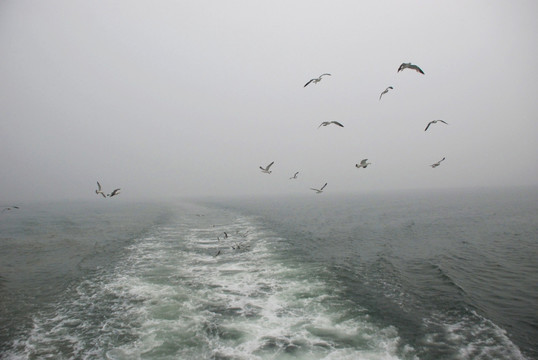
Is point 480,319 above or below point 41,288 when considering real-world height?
above

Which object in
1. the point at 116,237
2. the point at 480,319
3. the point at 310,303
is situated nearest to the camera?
the point at 480,319

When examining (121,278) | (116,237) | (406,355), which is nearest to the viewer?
(406,355)

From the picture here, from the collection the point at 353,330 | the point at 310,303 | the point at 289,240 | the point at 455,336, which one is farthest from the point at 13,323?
the point at 289,240

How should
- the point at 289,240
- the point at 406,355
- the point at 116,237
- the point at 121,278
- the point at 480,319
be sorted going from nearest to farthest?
the point at 406,355, the point at 480,319, the point at 121,278, the point at 289,240, the point at 116,237

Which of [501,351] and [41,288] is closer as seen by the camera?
[501,351]

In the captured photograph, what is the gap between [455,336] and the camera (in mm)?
12156

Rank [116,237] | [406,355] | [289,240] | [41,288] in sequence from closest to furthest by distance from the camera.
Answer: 1. [406,355]
2. [41,288]
3. [289,240]
4. [116,237]

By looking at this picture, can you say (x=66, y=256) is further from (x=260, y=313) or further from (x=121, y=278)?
(x=260, y=313)

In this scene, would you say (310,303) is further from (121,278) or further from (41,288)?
(41,288)

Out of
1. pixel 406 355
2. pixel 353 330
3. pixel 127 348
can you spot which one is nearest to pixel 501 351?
pixel 406 355

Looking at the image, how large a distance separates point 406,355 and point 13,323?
1798 cm

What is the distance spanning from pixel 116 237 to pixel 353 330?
37030 mm

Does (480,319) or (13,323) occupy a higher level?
(480,319)

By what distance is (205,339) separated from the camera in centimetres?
1202
